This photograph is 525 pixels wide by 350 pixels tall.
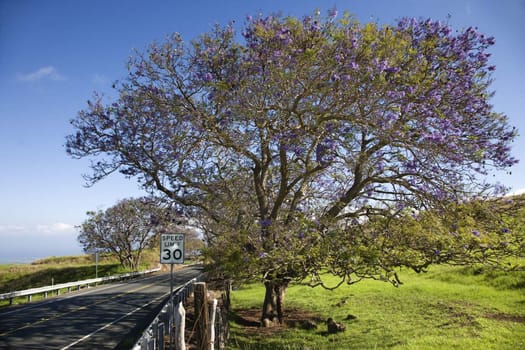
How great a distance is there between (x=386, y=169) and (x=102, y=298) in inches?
749

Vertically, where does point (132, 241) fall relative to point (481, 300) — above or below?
above

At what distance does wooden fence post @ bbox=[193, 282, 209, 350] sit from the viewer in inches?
316

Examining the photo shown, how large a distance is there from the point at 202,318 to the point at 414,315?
33.2ft

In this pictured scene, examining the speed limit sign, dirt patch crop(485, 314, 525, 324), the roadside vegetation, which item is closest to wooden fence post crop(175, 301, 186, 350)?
the speed limit sign

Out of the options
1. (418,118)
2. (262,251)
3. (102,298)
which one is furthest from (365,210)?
(102,298)

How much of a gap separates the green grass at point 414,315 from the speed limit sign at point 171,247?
3.15 meters

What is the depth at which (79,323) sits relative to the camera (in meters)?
15.1

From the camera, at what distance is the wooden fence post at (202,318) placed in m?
8.04

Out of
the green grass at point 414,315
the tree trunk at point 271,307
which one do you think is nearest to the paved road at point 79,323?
the green grass at point 414,315

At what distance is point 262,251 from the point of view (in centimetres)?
977

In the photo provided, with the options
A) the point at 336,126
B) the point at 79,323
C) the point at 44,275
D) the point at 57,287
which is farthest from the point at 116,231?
the point at 336,126

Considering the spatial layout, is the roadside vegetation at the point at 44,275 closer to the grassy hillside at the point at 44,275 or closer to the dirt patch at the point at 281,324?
the grassy hillside at the point at 44,275

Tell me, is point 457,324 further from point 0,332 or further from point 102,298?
point 102,298

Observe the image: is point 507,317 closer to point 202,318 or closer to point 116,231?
point 202,318
